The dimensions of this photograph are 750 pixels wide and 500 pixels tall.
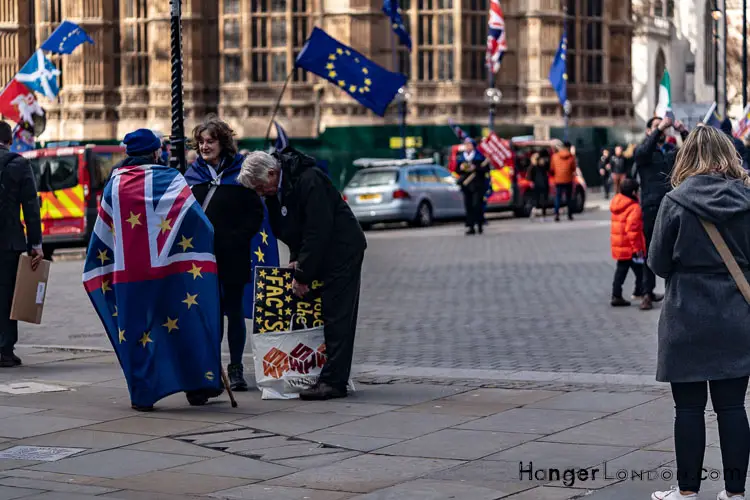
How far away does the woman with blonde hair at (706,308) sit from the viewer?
6.62 metres

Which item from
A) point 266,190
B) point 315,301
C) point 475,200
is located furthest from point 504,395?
point 475,200

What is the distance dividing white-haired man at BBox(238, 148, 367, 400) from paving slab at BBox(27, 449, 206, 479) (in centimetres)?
202

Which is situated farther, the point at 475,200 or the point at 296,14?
the point at 296,14

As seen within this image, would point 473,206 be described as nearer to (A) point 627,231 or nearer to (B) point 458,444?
(A) point 627,231

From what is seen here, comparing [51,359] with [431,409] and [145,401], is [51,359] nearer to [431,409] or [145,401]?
[145,401]

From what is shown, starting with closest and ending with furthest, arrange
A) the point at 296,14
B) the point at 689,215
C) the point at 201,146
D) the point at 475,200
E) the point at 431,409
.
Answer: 1. the point at 689,215
2. the point at 431,409
3. the point at 201,146
4. the point at 475,200
5. the point at 296,14

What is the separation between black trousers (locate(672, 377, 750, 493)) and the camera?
21.8ft

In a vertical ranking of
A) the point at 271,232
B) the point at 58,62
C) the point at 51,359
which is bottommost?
the point at 51,359

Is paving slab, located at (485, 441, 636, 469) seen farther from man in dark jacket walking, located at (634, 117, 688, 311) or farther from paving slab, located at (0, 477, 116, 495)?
man in dark jacket walking, located at (634, 117, 688, 311)

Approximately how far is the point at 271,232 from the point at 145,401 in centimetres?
174

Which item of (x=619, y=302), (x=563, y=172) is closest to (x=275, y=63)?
(x=563, y=172)

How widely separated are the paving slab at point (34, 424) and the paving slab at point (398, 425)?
149 cm

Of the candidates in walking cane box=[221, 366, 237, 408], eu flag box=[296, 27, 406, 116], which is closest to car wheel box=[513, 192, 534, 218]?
eu flag box=[296, 27, 406, 116]

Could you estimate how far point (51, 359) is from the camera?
41.3 ft
